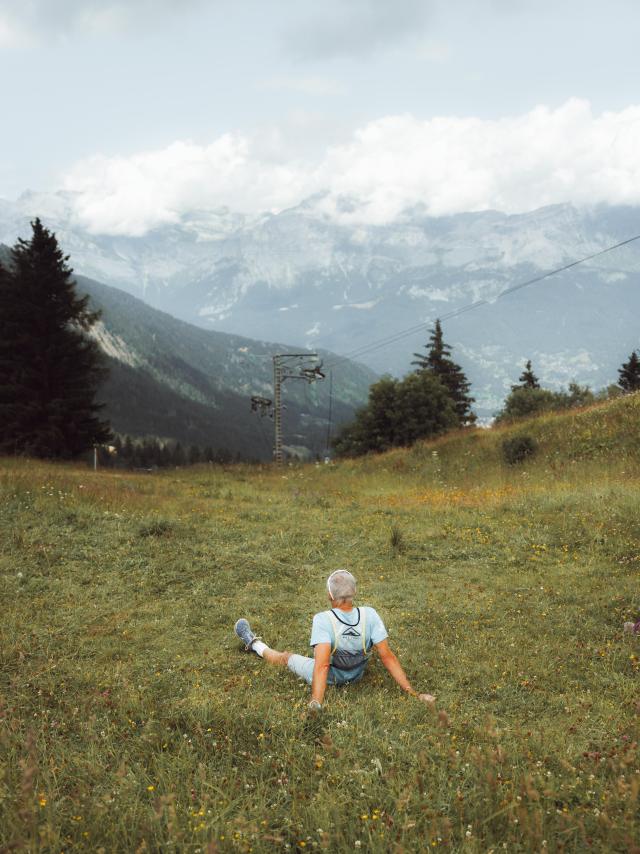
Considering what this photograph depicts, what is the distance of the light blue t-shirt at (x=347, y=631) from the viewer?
654cm

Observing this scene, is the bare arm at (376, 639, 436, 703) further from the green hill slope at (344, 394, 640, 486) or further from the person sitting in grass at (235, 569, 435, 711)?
the green hill slope at (344, 394, 640, 486)

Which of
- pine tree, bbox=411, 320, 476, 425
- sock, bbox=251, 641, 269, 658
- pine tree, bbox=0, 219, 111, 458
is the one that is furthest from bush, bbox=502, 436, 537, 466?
pine tree, bbox=411, 320, 476, 425

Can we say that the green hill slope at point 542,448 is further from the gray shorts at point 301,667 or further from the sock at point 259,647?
the gray shorts at point 301,667

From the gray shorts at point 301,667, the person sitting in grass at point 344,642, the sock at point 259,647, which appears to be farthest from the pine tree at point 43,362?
the person sitting in grass at point 344,642

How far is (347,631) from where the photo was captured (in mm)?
6602

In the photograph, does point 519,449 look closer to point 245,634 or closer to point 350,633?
point 245,634

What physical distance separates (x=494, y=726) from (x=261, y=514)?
11.8 metres

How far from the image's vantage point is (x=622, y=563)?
1137 centimetres

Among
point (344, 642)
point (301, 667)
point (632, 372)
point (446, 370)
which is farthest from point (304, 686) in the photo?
point (632, 372)

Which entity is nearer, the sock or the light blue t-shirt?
the light blue t-shirt

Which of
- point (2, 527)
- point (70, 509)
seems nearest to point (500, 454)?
point (70, 509)

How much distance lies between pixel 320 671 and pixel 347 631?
0.55 m

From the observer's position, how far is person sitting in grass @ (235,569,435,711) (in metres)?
6.40

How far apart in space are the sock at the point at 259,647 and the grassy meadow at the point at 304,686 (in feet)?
0.62
